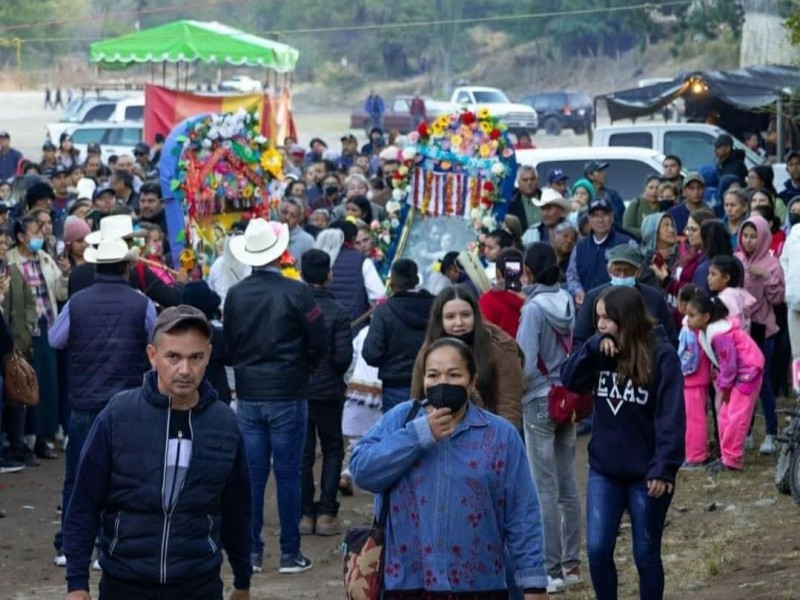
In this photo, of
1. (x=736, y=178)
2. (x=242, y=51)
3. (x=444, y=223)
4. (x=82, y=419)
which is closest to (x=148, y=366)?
(x=82, y=419)

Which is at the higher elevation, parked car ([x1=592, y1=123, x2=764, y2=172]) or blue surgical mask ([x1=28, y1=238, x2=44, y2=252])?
parked car ([x1=592, y1=123, x2=764, y2=172])

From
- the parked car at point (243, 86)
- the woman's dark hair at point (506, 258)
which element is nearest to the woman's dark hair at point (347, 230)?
the woman's dark hair at point (506, 258)

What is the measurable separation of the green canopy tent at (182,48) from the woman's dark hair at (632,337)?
25306 millimetres

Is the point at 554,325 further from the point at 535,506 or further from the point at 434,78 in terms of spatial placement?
the point at 434,78

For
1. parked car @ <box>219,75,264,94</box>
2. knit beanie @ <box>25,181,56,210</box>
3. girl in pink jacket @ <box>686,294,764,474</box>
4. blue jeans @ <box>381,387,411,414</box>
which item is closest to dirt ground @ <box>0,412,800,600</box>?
girl in pink jacket @ <box>686,294,764,474</box>

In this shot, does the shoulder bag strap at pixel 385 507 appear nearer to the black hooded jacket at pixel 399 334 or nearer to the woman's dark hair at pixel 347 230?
the black hooded jacket at pixel 399 334

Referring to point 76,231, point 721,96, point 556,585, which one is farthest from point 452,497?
point 721,96

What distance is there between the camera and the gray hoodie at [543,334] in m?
9.16

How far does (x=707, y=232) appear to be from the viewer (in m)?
12.8

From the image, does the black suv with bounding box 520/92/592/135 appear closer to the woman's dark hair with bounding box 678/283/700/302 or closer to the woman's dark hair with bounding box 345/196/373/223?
the woman's dark hair with bounding box 345/196/373/223

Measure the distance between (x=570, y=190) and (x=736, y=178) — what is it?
8.15 feet

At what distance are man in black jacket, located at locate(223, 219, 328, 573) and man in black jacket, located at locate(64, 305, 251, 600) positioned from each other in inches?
156

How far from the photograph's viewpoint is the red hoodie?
9.59 meters

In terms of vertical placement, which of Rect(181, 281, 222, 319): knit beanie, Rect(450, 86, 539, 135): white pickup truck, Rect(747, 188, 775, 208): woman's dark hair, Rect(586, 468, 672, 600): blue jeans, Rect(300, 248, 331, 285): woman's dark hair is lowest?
Rect(586, 468, 672, 600): blue jeans
